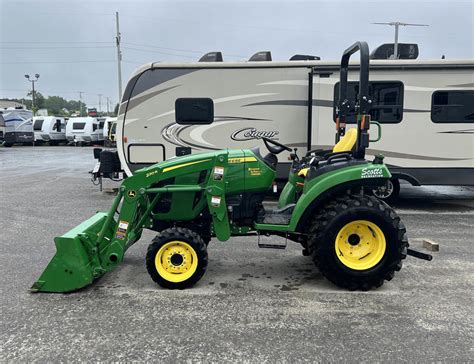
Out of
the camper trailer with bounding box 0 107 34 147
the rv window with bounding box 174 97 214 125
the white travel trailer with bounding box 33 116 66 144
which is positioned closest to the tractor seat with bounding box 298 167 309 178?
the rv window with bounding box 174 97 214 125

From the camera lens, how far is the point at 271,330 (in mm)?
3402

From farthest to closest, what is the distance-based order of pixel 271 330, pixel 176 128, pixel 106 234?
pixel 176 128, pixel 106 234, pixel 271 330

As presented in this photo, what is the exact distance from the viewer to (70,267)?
4.02 m

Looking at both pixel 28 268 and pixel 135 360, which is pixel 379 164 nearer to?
pixel 135 360

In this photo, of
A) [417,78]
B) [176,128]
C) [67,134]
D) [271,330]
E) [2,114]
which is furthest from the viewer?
[67,134]

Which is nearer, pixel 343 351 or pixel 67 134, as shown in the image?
pixel 343 351

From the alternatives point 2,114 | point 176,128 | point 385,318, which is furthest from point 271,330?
point 2,114

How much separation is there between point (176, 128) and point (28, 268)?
14.6ft

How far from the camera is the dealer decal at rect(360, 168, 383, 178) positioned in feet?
13.7

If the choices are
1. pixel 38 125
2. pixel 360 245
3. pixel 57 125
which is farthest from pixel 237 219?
pixel 38 125

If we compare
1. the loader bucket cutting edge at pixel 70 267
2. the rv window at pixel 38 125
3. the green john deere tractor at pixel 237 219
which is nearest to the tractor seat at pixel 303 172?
the green john deere tractor at pixel 237 219

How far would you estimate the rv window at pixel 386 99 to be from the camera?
805cm

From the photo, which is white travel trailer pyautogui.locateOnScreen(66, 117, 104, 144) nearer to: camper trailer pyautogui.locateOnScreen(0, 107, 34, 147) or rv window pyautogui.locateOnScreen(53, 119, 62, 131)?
rv window pyautogui.locateOnScreen(53, 119, 62, 131)

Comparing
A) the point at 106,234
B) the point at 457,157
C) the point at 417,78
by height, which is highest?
the point at 417,78
